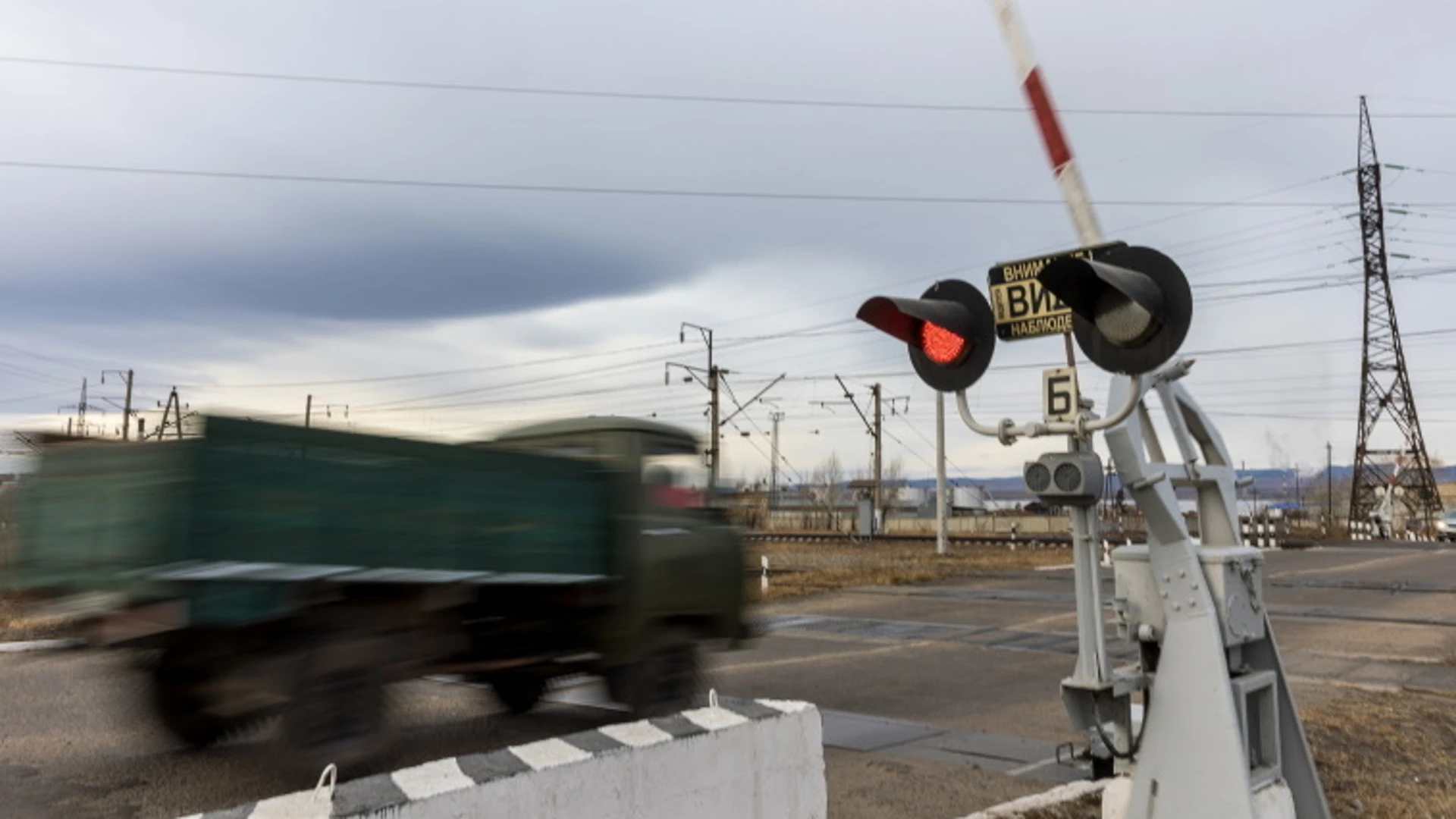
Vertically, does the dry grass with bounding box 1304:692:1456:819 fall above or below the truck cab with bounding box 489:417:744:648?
below

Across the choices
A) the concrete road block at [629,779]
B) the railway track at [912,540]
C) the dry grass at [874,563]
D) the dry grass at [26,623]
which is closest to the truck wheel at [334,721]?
the dry grass at [26,623]

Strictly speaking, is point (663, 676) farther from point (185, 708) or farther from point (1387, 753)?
point (1387, 753)

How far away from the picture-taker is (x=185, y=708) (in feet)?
23.7

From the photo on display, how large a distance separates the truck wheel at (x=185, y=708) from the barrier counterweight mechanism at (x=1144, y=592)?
5.16m

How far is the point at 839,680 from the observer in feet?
35.4

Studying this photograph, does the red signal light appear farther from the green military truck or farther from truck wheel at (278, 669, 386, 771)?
truck wheel at (278, 669, 386, 771)

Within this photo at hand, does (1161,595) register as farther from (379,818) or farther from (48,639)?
(48,639)

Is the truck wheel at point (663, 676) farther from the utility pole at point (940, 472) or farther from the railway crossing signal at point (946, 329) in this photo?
the utility pole at point (940, 472)

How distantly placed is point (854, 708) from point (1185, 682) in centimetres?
503

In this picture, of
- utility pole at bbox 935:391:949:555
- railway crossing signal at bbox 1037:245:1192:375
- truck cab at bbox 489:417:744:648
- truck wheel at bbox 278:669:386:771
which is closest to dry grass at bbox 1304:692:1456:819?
railway crossing signal at bbox 1037:245:1192:375

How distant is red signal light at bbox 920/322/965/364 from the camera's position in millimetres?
4594

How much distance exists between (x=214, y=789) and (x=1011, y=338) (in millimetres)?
5068

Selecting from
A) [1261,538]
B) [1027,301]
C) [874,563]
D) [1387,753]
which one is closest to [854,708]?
[1387,753]

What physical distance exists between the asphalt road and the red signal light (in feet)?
9.29
